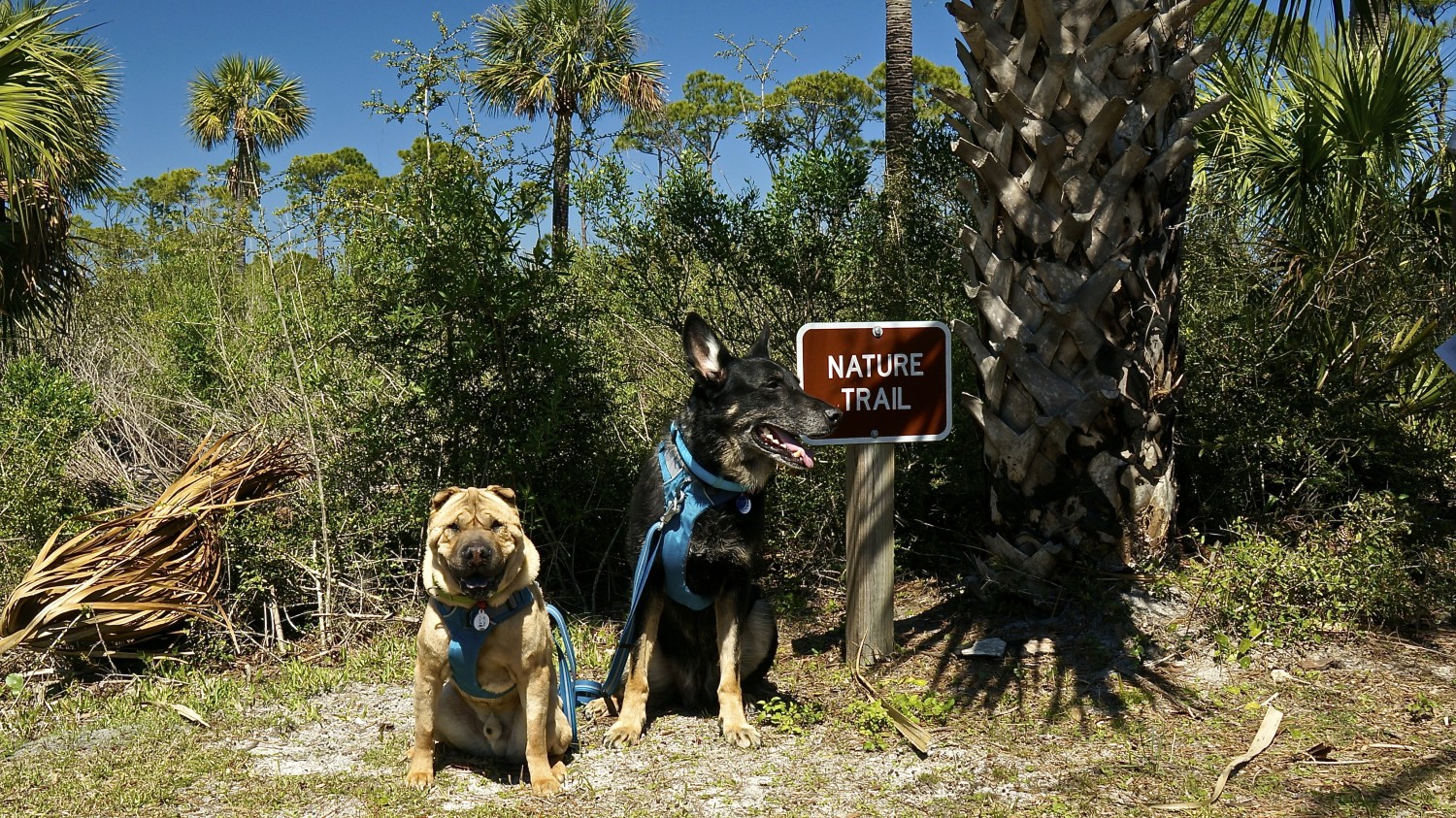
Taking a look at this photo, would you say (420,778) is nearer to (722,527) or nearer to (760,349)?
(722,527)

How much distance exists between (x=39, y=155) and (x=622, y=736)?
5.29 m

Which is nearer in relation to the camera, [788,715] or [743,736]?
[743,736]

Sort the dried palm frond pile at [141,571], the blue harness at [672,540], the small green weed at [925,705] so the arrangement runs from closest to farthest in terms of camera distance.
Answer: the blue harness at [672,540] → the small green weed at [925,705] → the dried palm frond pile at [141,571]

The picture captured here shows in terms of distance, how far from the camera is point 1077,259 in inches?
200

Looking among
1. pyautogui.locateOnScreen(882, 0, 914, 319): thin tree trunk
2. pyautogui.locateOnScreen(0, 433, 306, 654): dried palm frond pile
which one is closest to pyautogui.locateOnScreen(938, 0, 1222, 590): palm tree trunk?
pyautogui.locateOnScreen(882, 0, 914, 319): thin tree trunk

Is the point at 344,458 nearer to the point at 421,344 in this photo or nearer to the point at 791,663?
the point at 421,344

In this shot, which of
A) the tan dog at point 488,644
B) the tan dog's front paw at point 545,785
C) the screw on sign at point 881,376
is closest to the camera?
the tan dog at point 488,644

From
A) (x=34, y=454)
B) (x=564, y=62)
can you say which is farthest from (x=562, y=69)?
(x=34, y=454)

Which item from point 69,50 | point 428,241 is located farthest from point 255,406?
point 69,50

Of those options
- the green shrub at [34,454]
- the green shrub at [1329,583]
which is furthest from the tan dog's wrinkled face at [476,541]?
the green shrub at [34,454]

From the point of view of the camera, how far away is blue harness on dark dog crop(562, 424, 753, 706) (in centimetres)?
430

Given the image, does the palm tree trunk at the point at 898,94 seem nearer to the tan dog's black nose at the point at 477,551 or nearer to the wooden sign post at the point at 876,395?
A: the wooden sign post at the point at 876,395

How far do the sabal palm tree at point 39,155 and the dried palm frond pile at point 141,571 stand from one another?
2.36 metres

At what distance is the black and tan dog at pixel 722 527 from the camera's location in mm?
4328
